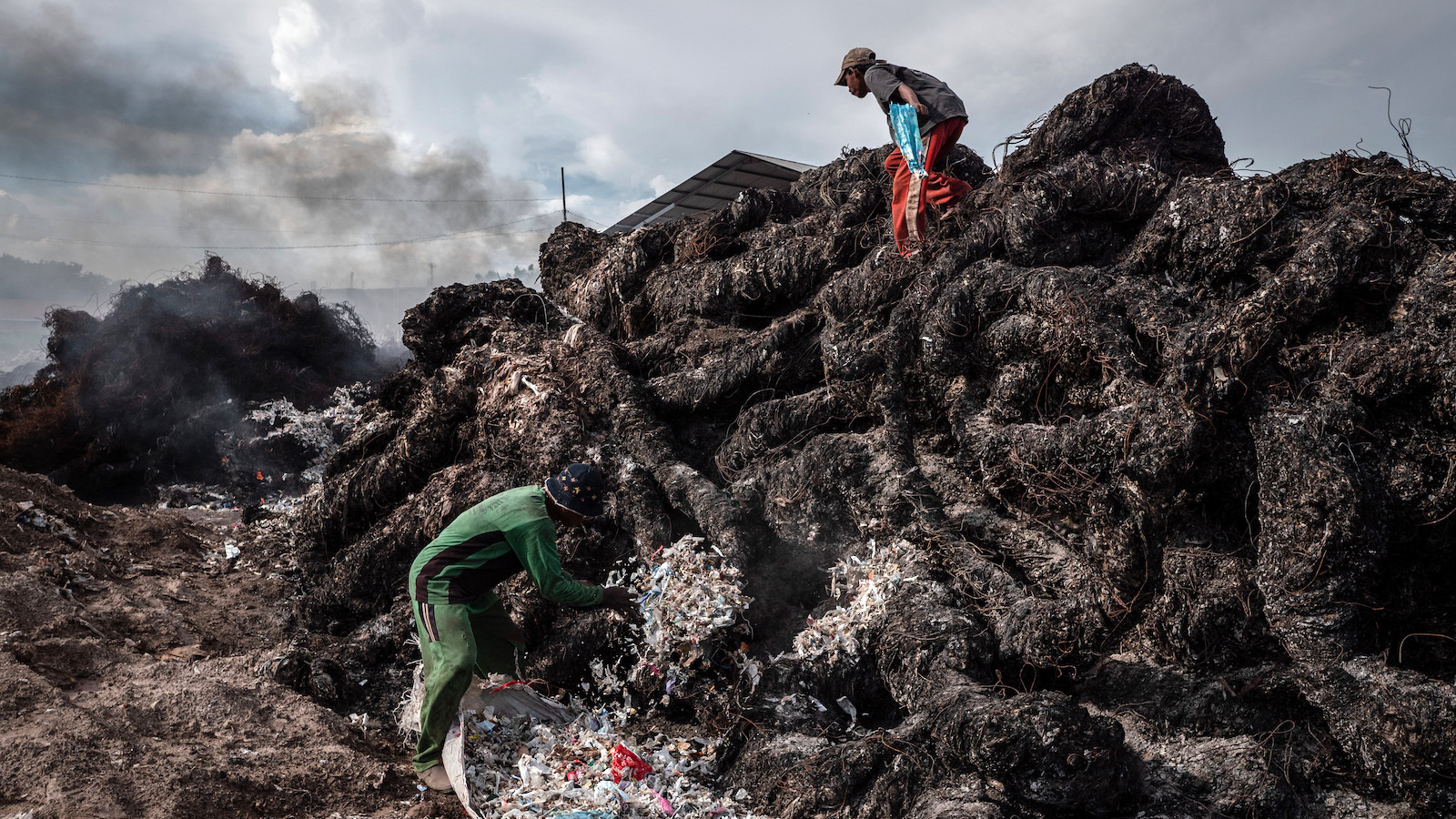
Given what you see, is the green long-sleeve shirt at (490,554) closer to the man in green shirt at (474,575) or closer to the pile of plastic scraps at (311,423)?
the man in green shirt at (474,575)

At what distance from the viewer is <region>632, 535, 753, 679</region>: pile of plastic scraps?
5.00 m

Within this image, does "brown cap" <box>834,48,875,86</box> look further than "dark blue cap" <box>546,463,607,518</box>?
Yes

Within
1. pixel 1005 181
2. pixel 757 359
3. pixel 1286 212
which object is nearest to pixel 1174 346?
pixel 1286 212

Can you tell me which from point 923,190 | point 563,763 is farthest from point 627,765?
point 923,190

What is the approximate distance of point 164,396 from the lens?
12.0 m

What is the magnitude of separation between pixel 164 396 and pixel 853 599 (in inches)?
441

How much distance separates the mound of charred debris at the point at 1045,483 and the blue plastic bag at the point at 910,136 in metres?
0.55

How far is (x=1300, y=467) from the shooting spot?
3975 millimetres

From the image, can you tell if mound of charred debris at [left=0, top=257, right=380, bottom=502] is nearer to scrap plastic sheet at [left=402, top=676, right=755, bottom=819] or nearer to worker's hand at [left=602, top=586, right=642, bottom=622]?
scrap plastic sheet at [left=402, top=676, right=755, bottom=819]

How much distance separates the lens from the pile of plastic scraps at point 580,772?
4.01m

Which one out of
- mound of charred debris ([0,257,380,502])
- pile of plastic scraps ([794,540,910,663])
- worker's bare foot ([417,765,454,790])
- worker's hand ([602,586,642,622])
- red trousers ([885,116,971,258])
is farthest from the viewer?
mound of charred debris ([0,257,380,502])

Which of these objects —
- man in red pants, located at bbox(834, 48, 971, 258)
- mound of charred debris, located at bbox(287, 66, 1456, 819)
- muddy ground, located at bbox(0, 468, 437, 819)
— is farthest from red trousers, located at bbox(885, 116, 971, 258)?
muddy ground, located at bbox(0, 468, 437, 819)

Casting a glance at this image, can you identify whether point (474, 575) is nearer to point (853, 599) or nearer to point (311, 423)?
point (853, 599)

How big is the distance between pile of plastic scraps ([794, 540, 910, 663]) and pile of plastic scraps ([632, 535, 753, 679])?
482 mm
